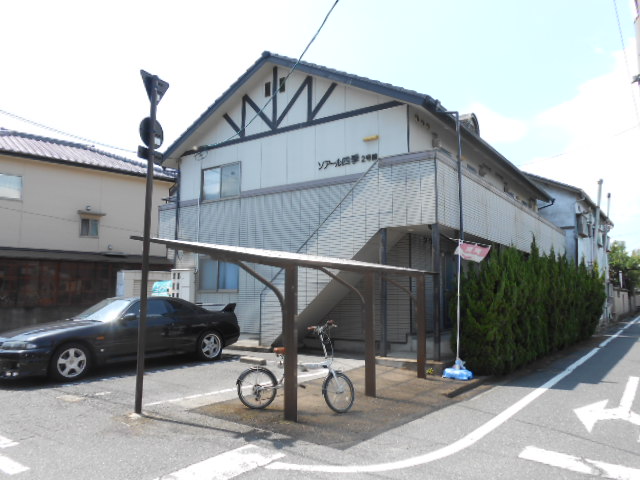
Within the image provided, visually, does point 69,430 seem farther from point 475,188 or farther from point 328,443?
point 475,188

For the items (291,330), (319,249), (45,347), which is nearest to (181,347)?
(45,347)

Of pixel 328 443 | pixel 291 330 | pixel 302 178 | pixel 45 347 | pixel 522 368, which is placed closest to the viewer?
pixel 328 443

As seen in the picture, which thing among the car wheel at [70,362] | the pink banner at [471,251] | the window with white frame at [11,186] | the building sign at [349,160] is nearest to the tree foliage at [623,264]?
the building sign at [349,160]

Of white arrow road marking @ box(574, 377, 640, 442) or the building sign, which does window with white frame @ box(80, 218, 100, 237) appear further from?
white arrow road marking @ box(574, 377, 640, 442)

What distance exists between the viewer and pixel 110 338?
8.17 metres

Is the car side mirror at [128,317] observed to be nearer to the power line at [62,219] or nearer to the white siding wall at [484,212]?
the white siding wall at [484,212]

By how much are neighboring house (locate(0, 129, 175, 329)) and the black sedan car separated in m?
10.7

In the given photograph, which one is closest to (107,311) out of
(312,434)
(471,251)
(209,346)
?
(209,346)

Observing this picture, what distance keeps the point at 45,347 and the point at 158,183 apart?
16966mm

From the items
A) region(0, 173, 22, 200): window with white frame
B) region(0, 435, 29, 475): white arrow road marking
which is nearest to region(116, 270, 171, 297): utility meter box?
region(0, 173, 22, 200): window with white frame

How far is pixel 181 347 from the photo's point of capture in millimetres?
9383

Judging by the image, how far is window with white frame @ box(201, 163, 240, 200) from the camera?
15.4 metres

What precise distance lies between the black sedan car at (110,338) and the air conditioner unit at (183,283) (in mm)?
4169

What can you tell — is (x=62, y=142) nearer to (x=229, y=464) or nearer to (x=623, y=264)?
(x=229, y=464)
